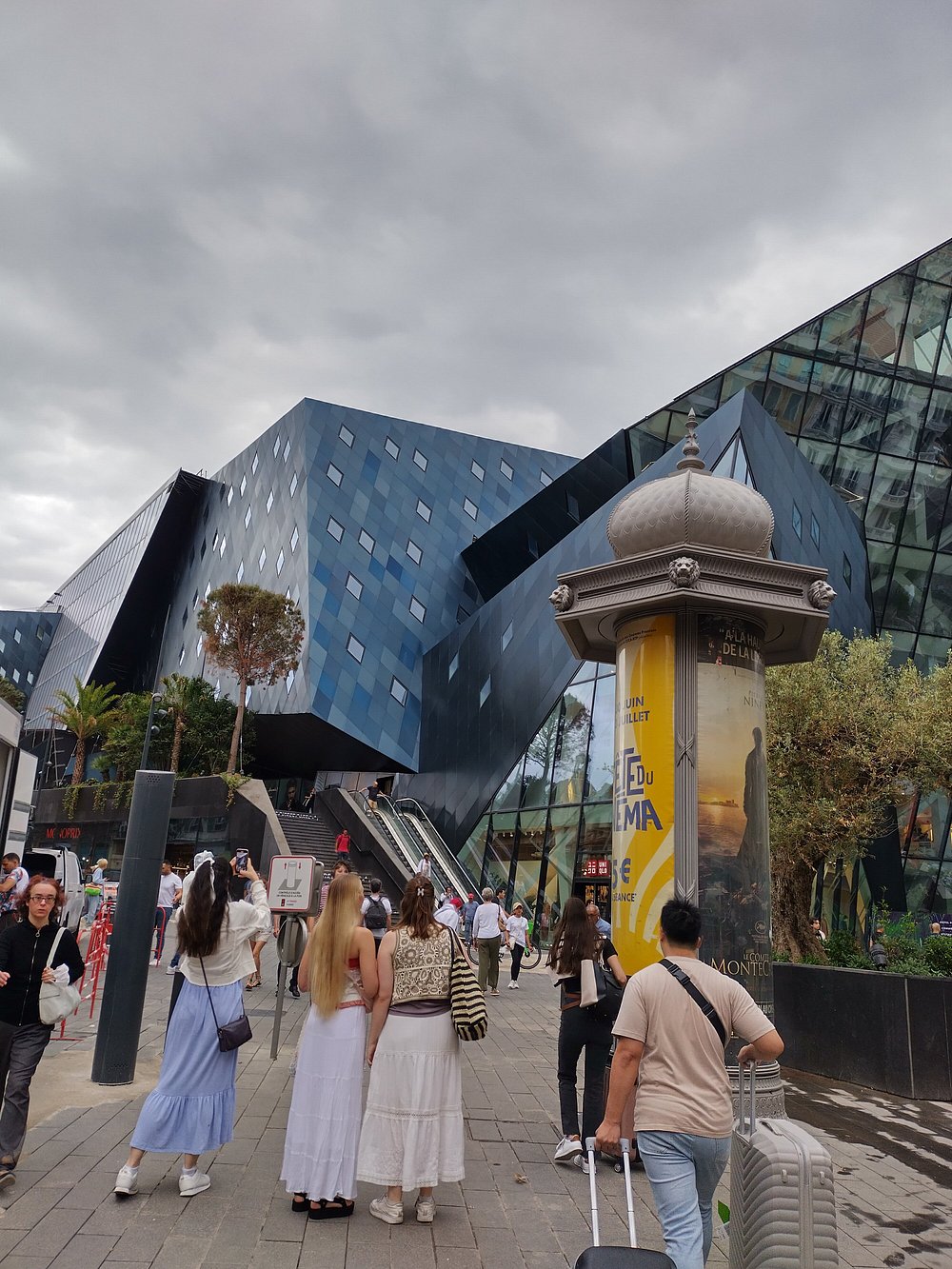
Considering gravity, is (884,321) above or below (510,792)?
above

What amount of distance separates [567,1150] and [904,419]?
94.8 ft

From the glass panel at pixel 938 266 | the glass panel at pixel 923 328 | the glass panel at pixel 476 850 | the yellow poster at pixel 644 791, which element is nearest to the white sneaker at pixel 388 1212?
the yellow poster at pixel 644 791

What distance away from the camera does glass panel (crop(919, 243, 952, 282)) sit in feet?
95.8

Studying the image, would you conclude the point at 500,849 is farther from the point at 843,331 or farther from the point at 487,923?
the point at 843,331

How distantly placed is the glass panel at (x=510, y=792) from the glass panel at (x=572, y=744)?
7.64 feet

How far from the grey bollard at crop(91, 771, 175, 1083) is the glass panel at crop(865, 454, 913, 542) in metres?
27.2

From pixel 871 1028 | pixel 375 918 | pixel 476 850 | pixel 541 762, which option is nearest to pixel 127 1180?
pixel 375 918

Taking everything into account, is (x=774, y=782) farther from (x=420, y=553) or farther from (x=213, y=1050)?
(x=420, y=553)

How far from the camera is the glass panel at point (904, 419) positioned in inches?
1159

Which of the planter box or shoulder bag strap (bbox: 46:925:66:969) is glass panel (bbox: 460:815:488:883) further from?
shoulder bag strap (bbox: 46:925:66:969)

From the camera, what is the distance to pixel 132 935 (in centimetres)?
785

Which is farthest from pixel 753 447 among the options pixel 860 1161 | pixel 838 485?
pixel 860 1161

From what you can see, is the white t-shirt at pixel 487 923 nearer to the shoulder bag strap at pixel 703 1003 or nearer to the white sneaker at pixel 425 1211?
the white sneaker at pixel 425 1211

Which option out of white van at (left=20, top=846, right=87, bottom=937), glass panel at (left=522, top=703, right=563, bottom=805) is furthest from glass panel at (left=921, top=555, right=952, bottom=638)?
white van at (left=20, top=846, right=87, bottom=937)
